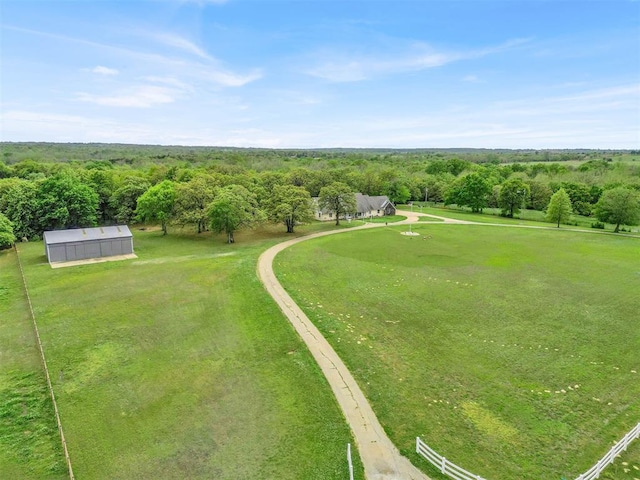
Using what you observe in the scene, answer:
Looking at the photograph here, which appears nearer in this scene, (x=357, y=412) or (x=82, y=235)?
(x=357, y=412)

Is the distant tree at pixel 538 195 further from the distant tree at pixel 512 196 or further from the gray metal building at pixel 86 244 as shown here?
the gray metal building at pixel 86 244

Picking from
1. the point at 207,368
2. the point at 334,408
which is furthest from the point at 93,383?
the point at 334,408

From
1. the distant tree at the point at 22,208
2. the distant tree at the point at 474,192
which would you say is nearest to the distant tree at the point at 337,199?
the distant tree at the point at 474,192

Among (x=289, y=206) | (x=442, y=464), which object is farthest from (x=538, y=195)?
(x=442, y=464)

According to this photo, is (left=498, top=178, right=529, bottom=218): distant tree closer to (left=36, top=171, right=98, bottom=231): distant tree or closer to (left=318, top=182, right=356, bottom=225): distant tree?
(left=318, top=182, right=356, bottom=225): distant tree

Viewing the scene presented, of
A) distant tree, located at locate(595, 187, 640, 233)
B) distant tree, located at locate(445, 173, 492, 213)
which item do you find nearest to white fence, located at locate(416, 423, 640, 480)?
distant tree, located at locate(595, 187, 640, 233)

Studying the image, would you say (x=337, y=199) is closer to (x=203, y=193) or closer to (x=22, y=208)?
(x=203, y=193)

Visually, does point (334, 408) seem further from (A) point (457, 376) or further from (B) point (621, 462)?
(B) point (621, 462)
